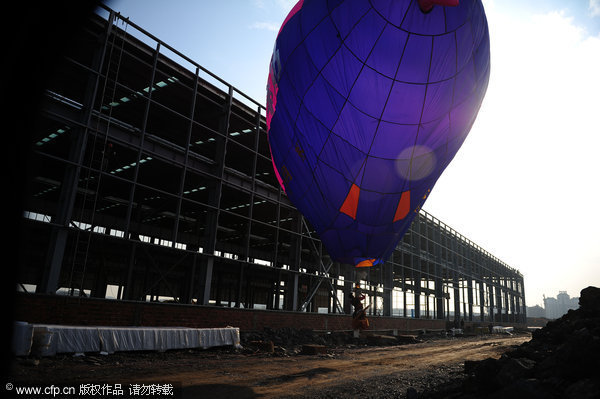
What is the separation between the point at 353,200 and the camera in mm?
10500

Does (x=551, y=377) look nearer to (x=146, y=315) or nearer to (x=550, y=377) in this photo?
(x=550, y=377)

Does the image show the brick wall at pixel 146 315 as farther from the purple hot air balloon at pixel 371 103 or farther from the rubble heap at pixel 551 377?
the rubble heap at pixel 551 377

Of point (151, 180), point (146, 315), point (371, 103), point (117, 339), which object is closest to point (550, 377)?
point (371, 103)

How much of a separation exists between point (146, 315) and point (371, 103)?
12458mm

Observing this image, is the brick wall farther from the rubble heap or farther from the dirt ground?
the rubble heap

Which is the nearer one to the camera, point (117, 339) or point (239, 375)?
point (239, 375)

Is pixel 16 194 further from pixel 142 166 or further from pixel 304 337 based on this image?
pixel 142 166

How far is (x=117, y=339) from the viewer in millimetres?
12062

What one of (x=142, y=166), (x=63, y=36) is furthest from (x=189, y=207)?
(x=63, y=36)

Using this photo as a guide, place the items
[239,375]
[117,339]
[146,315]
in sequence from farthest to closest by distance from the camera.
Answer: [146,315]
[117,339]
[239,375]

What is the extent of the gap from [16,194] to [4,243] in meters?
0.16

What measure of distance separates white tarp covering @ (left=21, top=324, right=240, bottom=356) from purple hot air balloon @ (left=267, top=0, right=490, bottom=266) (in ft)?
22.4

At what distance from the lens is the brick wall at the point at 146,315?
12641mm

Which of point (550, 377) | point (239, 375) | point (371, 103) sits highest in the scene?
point (371, 103)
